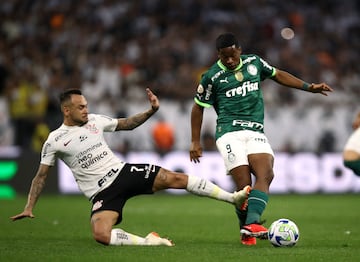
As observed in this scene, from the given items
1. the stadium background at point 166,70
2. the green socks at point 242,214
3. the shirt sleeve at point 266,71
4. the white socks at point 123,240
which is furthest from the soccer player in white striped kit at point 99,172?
the stadium background at point 166,70

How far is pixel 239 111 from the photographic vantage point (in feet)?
33.8

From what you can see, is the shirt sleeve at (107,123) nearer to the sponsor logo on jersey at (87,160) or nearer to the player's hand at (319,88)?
the sponsor logo on jersey at (87,160)

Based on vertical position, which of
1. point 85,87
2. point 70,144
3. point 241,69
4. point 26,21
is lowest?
point 70,144

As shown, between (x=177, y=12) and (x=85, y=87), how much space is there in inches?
171

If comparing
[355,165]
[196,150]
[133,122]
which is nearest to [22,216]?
[133,122]

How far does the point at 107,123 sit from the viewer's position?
34.0 feet

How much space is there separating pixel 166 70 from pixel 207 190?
1270cm

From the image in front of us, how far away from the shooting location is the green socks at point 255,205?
964 cm

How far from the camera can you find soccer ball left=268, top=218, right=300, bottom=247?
9.46m

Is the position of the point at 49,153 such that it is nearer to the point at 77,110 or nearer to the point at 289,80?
the point at 77,110

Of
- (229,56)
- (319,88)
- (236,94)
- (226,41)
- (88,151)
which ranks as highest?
(226,41)

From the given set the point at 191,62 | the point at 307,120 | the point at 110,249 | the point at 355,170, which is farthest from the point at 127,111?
the point at 110,249

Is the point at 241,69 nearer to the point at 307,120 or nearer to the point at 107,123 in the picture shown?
the point at 107,123

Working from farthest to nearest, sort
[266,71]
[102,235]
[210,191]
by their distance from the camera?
[266,71] → [210,191] → [102,235]
